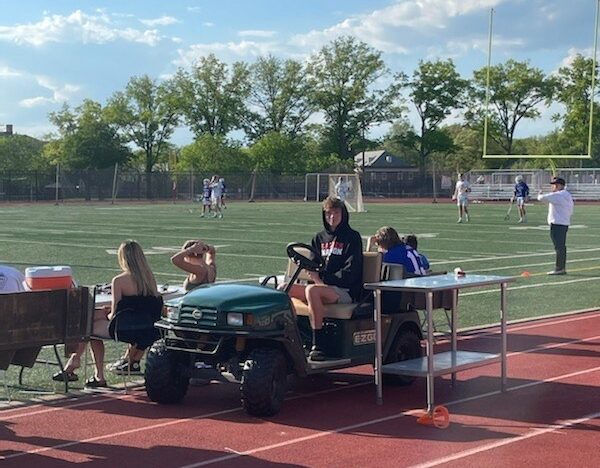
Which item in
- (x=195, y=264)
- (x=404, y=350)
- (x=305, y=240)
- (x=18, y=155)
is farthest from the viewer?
(x=18, y=155)

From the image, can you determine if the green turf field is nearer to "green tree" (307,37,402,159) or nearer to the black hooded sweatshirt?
the black hooded sweatshirt

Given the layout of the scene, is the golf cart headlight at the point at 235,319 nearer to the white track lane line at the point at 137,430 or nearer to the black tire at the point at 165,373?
the black tire at the point at 165,373

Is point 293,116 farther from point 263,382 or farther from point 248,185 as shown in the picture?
point 263,382

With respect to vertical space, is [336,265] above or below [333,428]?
above

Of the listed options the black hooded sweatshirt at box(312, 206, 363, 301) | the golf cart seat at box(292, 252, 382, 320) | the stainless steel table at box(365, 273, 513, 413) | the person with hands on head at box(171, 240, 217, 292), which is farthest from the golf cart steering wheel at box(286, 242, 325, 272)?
the person with hands on head at box(171, 240, 217, 292)

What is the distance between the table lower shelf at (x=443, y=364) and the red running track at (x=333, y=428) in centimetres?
27

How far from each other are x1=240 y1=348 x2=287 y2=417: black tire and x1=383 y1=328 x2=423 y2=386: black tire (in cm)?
142

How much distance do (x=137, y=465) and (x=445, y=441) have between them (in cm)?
208

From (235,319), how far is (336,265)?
1.25 meters

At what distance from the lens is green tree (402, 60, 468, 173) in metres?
89.6

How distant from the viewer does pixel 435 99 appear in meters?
91.9

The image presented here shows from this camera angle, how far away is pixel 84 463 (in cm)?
639

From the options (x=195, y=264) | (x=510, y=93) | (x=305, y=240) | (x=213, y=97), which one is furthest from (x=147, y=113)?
(x=195, y=264)

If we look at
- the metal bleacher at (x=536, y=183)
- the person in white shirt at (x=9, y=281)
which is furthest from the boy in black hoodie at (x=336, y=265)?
the metal bleacher at (x=536, y=183)
